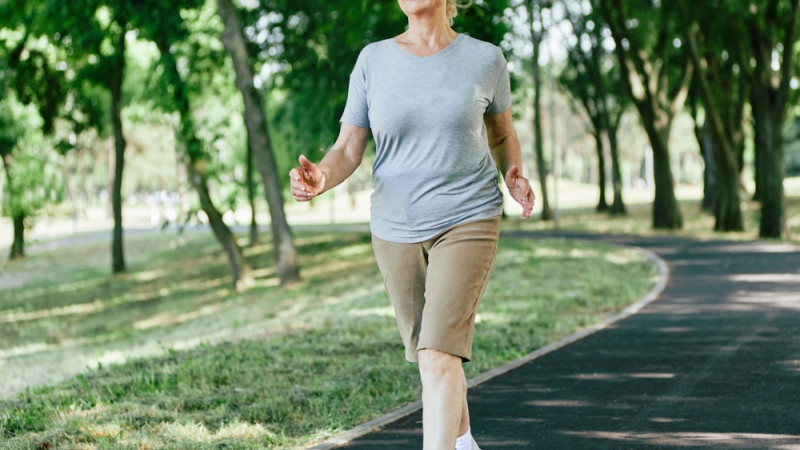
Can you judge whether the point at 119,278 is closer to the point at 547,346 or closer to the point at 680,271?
the point at 680,271

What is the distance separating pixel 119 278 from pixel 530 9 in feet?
52.4

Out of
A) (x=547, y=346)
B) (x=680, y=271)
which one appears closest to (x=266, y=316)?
(x=680, y=271)

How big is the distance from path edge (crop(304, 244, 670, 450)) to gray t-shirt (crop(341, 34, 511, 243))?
188 centimetres

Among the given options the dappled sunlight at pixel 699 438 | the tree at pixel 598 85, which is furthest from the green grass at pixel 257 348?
the tree at pixel 598 85

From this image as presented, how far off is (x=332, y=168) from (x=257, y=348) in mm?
5167

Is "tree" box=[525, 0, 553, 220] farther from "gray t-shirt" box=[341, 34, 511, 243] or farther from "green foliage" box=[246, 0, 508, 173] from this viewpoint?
"gray t-shirt" box=[341, 34, 511, 243]

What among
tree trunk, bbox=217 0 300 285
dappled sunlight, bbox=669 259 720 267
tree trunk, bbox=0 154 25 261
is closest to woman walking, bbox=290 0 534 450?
dappled sunlight, bbox=669 259 720 267

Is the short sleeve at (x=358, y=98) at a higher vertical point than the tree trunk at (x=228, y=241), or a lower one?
higher

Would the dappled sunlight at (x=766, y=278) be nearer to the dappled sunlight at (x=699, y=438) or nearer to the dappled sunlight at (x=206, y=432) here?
the dappled sunlight at (x=699, y=438)

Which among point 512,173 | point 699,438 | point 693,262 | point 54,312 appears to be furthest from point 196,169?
point 512,173

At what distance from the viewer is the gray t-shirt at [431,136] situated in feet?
13.1

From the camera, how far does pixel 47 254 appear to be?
141 ft

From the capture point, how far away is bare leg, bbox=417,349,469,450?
402cm

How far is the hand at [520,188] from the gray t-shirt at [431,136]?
79mm
